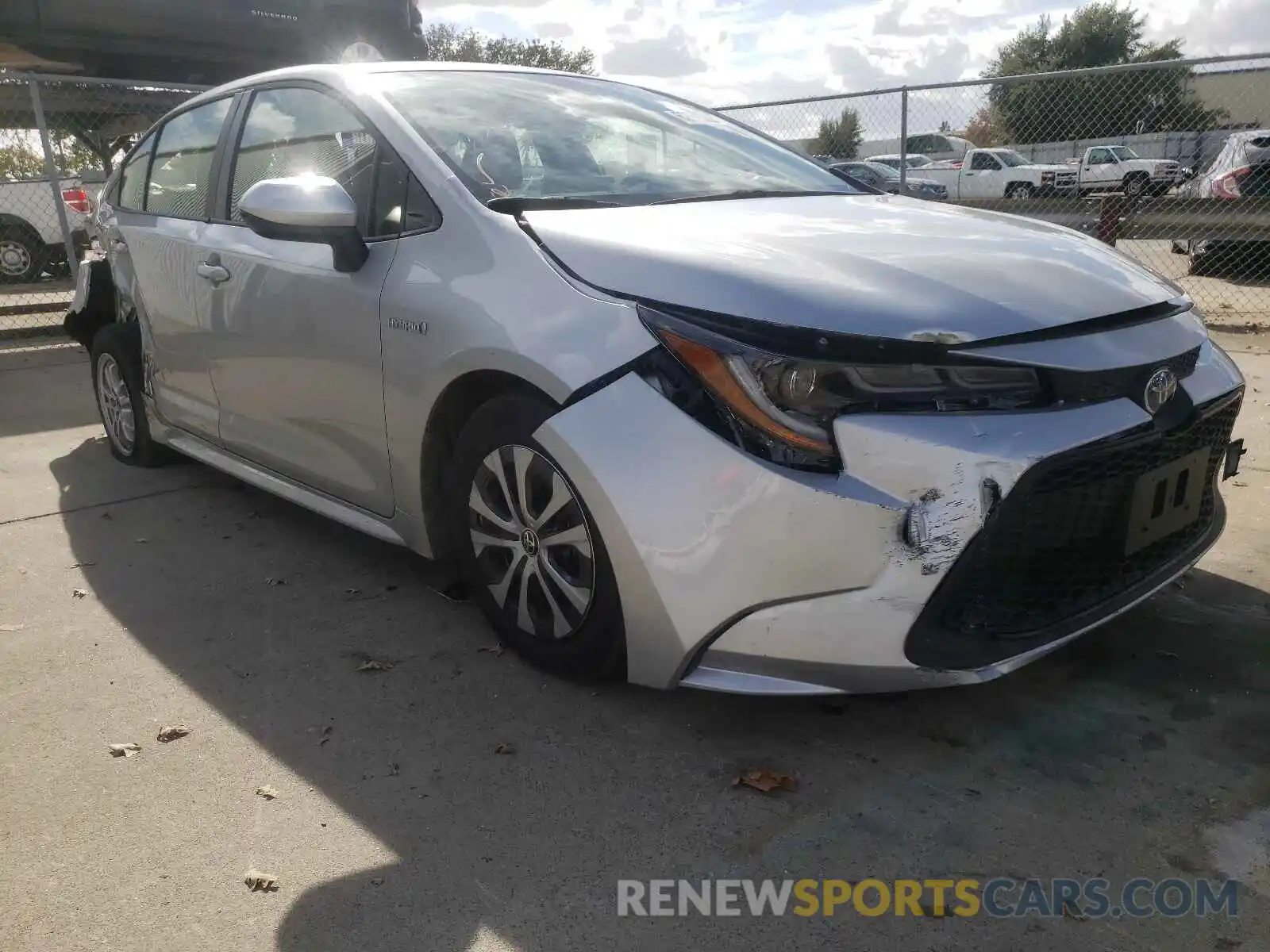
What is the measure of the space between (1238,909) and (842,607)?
2.86 feet

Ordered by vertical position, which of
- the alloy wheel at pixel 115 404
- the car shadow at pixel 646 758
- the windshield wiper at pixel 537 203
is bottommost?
the car shadow at pixel 646 758

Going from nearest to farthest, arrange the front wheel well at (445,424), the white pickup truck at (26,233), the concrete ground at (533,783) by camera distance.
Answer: the concrete ground at (533,783), the front wheel well at (445,424), the white pickup truck at (26,233)

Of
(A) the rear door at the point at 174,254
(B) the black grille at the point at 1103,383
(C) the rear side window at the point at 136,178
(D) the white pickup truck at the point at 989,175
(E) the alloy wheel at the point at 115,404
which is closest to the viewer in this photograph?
(B) the black grille at the point at 1103,383

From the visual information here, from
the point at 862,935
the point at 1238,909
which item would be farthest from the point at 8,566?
the point at 1238,909

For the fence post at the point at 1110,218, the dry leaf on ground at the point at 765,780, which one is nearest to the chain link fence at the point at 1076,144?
the fence post at the point at 1110,218

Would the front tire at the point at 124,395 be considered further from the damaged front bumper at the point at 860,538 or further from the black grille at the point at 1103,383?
the black grille at the point at 1103,383

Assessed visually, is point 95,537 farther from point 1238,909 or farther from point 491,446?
point 1238,909

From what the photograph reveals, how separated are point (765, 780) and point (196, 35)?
9073 mm

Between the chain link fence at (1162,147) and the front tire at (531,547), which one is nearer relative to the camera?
the front tire at (531,547)

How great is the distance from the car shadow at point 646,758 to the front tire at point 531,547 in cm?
15

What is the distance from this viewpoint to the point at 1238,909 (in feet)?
6.23

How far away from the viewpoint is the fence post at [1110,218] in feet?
29.8

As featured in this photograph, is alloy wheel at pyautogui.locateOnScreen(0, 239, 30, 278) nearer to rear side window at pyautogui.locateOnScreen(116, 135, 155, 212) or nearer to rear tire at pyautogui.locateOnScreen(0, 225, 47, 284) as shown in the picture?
rear tire at pyautogui.locateOnScreen(0, 225, 47, 284)

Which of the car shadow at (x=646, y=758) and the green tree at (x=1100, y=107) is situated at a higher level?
the green tree at (x=1100, y=107)
